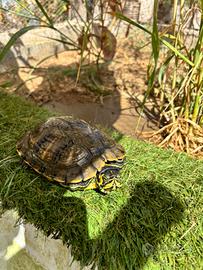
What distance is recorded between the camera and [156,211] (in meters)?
1.61

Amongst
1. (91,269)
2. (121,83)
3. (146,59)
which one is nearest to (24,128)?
(91,269)

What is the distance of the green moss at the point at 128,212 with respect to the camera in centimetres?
143

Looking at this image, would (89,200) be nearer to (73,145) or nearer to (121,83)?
(73,145)

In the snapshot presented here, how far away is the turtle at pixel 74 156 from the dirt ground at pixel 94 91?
3.26 feet

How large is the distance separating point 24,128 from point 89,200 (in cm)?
87

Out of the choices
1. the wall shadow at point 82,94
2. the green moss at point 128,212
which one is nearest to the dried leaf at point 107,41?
the wall shadow at point 82,94

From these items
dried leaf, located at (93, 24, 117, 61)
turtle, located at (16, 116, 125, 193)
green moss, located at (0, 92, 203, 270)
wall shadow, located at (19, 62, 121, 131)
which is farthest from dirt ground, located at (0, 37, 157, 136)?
turtle, located at (16, 116, 125, 193)

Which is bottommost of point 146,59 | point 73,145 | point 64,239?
point 146,59

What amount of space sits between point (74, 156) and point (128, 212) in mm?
382

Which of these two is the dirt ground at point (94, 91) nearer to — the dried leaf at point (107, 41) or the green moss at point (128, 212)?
the dried leaf at point (107, 41)

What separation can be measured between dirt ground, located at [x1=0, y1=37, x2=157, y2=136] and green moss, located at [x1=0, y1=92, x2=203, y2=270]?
868 mm

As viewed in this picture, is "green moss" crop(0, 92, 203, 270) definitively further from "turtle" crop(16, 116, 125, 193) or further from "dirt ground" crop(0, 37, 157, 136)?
"dirt ground" crop(0, 37, 157, 136)

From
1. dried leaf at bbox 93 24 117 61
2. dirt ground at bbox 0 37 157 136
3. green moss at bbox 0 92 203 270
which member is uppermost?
dried leaf at bbox 93 24 117 61

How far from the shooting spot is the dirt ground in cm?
295
